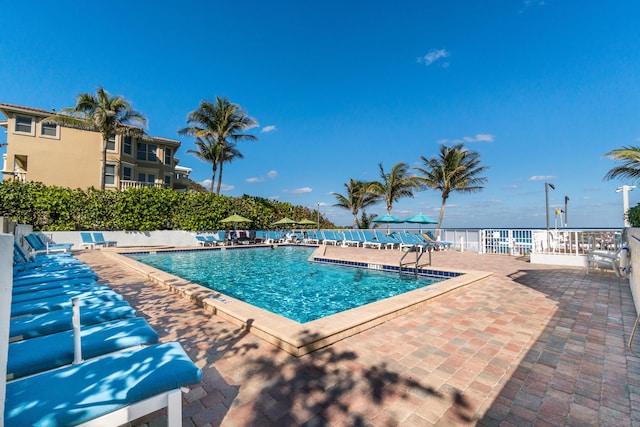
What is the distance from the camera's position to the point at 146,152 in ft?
75.6

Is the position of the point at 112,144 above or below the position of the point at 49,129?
below

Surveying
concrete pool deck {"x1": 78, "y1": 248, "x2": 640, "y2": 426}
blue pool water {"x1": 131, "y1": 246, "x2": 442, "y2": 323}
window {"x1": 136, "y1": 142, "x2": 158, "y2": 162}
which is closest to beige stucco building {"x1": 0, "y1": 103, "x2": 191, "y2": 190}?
window {"x1": 136, "y1": 142, "x2": 158, "y2": 162}

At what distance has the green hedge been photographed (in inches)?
538

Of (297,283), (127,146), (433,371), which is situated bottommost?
(297,283)

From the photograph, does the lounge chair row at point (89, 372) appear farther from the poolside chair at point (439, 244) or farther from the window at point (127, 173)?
the window at point (127, 173)

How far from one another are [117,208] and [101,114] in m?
6.20

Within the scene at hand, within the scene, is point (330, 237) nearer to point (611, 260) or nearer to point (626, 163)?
point (611, 260)

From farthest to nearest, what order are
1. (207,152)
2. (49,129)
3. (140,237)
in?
1. (207,152)
2. (49,129)
3. (140,237)

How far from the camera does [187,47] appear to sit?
63.1ft

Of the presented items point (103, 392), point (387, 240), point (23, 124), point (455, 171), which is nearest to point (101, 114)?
point (23, 124)

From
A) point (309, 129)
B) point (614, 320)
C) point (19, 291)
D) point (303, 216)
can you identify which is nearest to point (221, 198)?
point (303, 216)

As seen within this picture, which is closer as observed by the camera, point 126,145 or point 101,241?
point 101,241

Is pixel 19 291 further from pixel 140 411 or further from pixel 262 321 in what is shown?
pixel 140 411

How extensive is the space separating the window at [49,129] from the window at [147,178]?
5.58 m
